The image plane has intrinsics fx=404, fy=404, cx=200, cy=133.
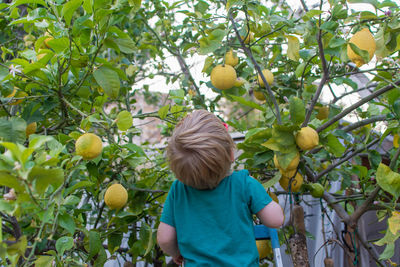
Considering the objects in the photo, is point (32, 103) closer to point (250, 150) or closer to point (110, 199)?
point (110, 199)

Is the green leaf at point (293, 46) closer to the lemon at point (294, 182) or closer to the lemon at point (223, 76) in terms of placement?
the lemon at point (223, 76)

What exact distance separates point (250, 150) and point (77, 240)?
33.1 inches

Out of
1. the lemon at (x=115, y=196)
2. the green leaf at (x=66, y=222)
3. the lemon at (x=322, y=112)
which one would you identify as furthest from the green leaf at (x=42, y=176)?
the lemon at (x=322, y=112)

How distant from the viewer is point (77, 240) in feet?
5.68

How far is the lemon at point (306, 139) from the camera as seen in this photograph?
4.28 feet

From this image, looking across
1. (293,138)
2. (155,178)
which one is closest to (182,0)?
(155,178)

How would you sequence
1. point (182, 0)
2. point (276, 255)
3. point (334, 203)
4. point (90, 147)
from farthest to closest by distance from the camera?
1. point (182, 0)
2. point (334, 203)
3. point (276, 255)
4. point (90, 147)

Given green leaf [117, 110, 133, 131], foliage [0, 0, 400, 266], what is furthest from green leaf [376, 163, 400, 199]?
green leaf [117, 110, 133, 131]

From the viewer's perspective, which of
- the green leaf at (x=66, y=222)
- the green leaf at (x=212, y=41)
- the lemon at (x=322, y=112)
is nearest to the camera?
the green leaf at (x=66, y=222)

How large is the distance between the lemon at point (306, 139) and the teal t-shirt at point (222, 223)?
0.68 feet

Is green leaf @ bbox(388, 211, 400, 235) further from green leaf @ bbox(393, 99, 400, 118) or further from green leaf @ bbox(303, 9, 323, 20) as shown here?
A: green leaf @ bbox(303, 9, 323, 20)

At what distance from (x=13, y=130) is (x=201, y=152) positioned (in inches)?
21.7

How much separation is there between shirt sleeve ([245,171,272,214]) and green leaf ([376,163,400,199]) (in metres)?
0.37

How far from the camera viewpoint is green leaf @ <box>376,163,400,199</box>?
1280mm
